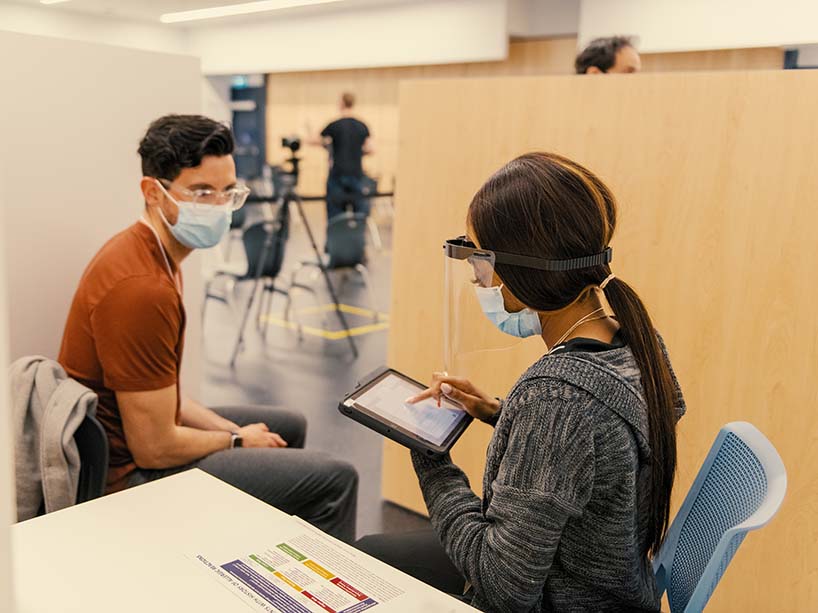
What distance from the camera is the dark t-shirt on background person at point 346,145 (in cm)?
792

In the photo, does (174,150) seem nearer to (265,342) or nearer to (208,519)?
(208,519)

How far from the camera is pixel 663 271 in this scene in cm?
217

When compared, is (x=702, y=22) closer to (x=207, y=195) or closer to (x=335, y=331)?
(x=335, y=331)

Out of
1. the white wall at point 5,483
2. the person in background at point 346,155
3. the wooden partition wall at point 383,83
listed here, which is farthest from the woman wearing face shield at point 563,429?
the wooden partition wall at point 383,83

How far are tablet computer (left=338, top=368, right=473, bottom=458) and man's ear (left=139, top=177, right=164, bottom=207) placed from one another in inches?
33.3

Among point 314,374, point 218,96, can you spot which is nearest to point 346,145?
point 314,374

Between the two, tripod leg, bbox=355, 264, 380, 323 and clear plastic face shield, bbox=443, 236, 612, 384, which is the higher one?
clear plastic face shield, bbox=443, 236, 612, 384

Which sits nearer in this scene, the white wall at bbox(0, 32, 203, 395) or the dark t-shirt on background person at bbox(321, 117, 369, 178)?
the white wall at bbox(0, 32, 203, 395)

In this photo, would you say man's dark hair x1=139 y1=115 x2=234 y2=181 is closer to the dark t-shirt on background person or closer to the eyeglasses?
the eyeglasses

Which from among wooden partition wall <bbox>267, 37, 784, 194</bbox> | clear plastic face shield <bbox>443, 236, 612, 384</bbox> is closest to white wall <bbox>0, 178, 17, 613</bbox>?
clear plastic face shield <bbox>443, 236, 612, 384</bbox>

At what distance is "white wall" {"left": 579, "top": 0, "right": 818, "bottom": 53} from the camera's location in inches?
294

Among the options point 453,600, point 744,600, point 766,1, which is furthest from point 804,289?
point 766,1

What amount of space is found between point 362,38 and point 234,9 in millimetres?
2210

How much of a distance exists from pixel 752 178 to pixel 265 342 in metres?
3.85
